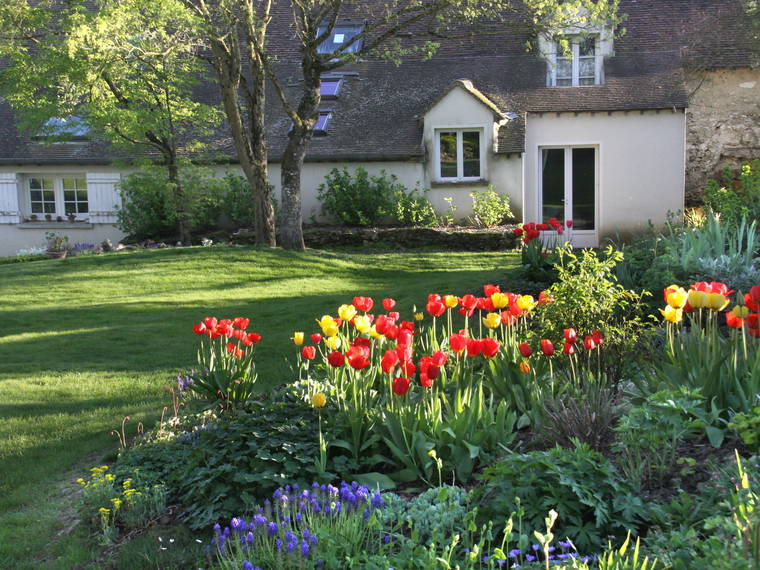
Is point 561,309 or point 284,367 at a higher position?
point 561,309

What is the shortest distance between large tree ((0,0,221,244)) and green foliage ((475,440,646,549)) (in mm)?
10581

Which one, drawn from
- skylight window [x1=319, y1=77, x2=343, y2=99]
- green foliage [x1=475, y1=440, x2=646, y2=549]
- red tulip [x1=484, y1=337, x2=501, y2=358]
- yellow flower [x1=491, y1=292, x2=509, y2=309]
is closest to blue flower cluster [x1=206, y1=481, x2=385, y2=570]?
green foliage [x1=475, y1=440, x2=646, y2=549]

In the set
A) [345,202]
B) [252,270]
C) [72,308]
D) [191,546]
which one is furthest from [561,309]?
[345,202]

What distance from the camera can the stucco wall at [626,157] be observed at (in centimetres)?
1959

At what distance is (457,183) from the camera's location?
65.6ft

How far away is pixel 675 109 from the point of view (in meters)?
19.3

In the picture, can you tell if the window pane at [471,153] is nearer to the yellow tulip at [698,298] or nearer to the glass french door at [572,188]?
the glass french door at [572,188]

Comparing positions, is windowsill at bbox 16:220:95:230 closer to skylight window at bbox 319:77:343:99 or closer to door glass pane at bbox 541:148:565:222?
skylight window at bbox 319:77:343:99

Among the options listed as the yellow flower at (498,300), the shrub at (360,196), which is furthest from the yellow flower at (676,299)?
the shrub at (360,196)

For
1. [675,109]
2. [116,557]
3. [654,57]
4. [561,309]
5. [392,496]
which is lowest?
[116,557]

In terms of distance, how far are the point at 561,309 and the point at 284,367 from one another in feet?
10.5

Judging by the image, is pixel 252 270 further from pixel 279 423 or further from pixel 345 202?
pixel 279 423

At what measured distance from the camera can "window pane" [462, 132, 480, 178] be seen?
794 inches

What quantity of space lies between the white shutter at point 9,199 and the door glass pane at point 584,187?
15240 mm
